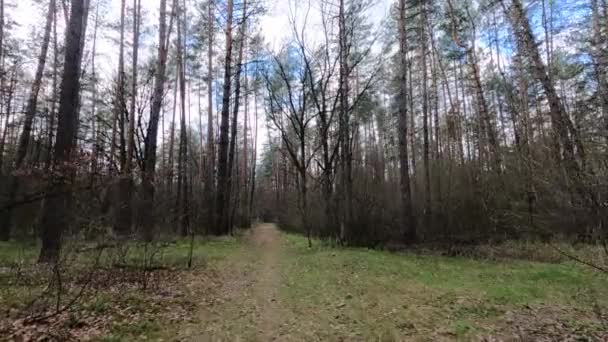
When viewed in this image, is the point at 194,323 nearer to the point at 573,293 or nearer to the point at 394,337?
the point at 394,337

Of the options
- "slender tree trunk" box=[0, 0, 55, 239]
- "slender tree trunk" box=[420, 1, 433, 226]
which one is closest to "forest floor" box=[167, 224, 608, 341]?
"slender tree trunk" box=[420, 1, 433, 226]

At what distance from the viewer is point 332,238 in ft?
38.3

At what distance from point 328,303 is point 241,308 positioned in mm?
1341

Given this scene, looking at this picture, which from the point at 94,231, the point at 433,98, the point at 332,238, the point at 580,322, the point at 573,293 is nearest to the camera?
the point at 580,322

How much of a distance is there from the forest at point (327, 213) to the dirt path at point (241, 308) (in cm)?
4

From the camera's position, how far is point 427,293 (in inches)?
213

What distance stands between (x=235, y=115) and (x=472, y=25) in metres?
12.1

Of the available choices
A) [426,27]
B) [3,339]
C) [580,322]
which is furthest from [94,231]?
[426,27]

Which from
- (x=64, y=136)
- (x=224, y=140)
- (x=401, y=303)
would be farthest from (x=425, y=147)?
(x=64, y=136)

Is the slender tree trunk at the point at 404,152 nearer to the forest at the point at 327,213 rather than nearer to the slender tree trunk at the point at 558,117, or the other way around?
the forest at the point at 327,213

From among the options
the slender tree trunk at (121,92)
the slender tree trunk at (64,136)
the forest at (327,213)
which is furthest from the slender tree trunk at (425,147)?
the slender tree trunk at (121,92)

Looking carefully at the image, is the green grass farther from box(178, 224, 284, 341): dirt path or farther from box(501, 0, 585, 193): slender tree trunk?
box(501, 0, 585, 193): slender tree trunk

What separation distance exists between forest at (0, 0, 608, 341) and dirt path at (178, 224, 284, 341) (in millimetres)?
40

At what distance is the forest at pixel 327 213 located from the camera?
4238 millimetres
